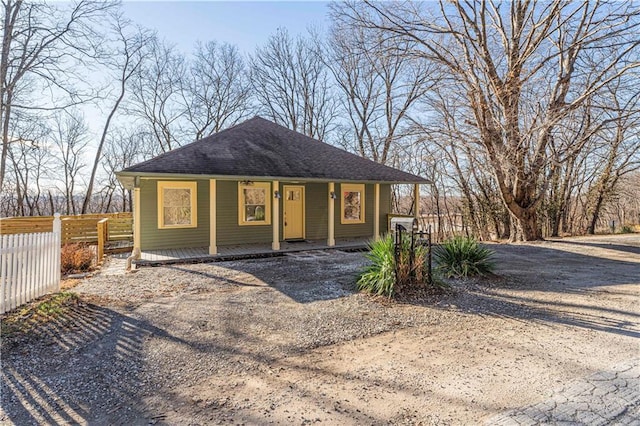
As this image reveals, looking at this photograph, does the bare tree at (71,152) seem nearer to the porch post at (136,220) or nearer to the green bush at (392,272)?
the porch post at (136,220)

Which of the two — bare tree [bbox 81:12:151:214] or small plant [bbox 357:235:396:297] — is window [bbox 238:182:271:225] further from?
bare tree [bbox 81:12:151:214]

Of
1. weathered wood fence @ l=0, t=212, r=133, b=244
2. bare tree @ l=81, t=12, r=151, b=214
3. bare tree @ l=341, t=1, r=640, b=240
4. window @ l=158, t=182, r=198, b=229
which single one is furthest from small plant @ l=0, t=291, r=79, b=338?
bare tree @ l=81, t=12, r=151, b=214

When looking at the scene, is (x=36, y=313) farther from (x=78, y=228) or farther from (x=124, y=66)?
(x=124, y=66)

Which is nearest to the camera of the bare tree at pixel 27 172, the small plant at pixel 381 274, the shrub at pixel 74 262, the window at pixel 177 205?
the small plant at pixel 381 274

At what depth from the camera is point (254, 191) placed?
10.8 m

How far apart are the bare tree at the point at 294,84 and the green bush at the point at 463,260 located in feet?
63.1

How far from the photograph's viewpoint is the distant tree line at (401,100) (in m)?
10.4

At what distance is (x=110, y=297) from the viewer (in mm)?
5496

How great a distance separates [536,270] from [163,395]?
25.4ft

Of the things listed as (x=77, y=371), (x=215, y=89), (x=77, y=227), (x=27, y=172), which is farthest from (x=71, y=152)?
(x=77, y=371)

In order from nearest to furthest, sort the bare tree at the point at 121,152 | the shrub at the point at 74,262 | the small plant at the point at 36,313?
the small plant at the point at 36,313
the shrub at the point at 74,262
the bare tree at the point at 121,152

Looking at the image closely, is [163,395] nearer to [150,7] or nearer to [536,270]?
[536,270]

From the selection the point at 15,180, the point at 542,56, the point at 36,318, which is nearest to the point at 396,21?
the point at 542,56

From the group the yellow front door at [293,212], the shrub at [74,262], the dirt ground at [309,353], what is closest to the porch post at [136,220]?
the shrub at [74,262]
